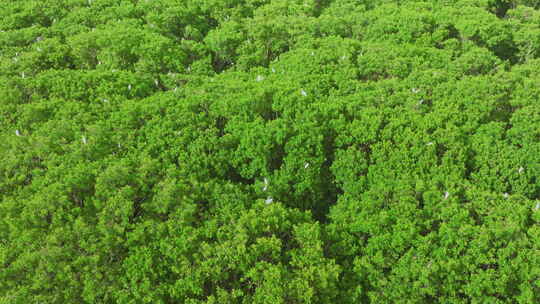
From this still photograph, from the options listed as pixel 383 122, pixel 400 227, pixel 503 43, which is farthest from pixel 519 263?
pixel 503 43

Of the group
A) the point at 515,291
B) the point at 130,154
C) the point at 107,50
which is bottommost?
the point at 515,291

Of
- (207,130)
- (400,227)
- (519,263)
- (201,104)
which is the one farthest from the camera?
(201,104)

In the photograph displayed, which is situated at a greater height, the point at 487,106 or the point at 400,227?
the point at 487,106

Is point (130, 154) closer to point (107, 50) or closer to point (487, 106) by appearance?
point (107, 50)

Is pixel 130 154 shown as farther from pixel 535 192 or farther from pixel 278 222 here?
pixel 535 192

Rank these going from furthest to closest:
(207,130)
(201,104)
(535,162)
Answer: (201,104) → (207,130) → (535,162)

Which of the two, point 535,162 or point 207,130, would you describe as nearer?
point 535,162
